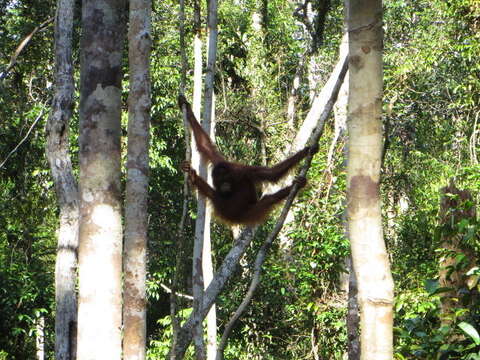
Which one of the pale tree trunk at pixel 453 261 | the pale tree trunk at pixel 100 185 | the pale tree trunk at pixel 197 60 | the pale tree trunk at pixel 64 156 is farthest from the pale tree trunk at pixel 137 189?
the pale tree trunk at pixel 64 156

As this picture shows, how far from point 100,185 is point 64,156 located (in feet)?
12.5

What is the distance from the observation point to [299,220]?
8469mm

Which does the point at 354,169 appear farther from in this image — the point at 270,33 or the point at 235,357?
the point at 270,33

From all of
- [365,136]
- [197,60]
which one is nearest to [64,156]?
[197,60]

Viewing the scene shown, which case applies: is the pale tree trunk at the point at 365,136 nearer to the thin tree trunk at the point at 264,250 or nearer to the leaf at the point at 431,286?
the thin tree trunk at the point at 264,250

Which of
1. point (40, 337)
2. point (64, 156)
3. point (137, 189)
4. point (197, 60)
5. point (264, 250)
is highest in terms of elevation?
point (197, 60)

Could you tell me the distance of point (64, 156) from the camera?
6.29m

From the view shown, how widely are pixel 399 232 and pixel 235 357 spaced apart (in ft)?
11.0

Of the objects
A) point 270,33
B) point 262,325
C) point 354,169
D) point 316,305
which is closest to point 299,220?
point 316,305

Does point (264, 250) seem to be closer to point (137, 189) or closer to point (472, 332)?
point (137, 189)

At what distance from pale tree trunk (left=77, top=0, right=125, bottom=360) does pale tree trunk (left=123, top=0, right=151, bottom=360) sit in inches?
14.1

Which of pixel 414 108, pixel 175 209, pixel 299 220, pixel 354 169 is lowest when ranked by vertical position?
pixel 354 169

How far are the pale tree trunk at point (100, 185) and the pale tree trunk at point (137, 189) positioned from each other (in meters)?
0.36

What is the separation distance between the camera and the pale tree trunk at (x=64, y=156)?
599 centimetres
